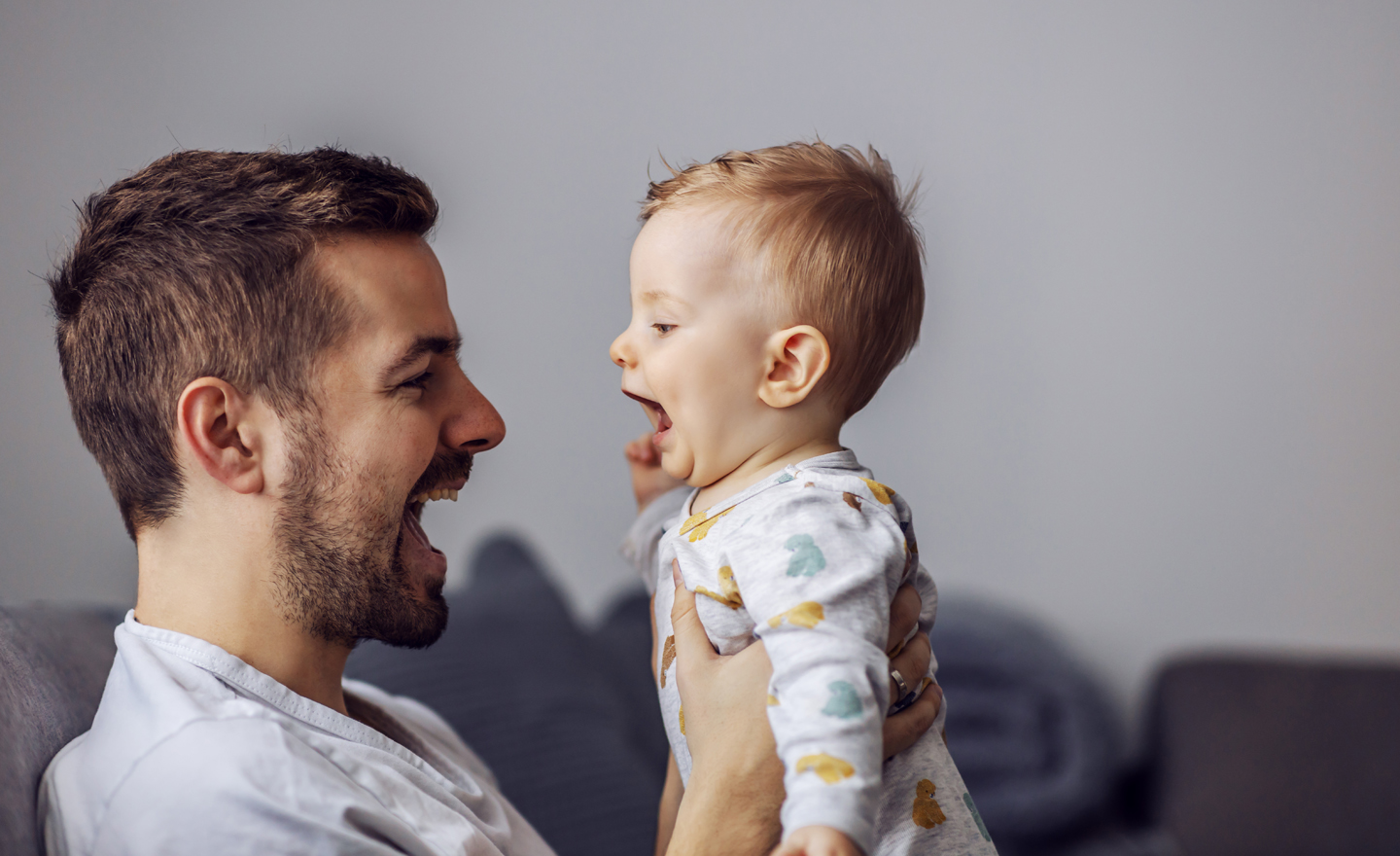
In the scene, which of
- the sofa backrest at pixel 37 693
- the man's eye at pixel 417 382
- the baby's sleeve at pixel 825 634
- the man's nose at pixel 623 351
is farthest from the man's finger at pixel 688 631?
the sofa backrest at pixel 37 693

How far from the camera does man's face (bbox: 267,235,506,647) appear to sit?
3.27 feet

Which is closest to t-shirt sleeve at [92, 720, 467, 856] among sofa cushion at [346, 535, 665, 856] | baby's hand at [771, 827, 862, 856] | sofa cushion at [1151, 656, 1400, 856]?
baby's hand at [771, 827, 862, 856]

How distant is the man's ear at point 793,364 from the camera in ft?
3.25

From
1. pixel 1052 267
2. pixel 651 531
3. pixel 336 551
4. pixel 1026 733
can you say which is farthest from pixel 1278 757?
pixel 336 551

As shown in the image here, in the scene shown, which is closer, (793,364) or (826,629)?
(826,629)

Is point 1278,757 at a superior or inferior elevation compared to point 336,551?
inferior

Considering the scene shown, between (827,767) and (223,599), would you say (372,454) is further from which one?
(827,767)

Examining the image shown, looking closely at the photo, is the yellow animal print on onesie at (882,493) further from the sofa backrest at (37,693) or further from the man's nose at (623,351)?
the sofa backrest at (37,693)

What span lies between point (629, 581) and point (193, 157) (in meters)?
1.65

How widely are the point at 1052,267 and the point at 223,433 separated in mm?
2026

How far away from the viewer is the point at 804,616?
2.60 feet

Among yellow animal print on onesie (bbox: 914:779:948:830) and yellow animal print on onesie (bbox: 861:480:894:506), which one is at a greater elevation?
yellow animal print on onesie (bbox: 861:480:894:506)

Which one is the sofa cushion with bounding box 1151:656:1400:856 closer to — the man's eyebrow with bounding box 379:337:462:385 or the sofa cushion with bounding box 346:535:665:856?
the sofa cushion with bounding box 346:535:665:856

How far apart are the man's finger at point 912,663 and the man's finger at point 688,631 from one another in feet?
0.61
